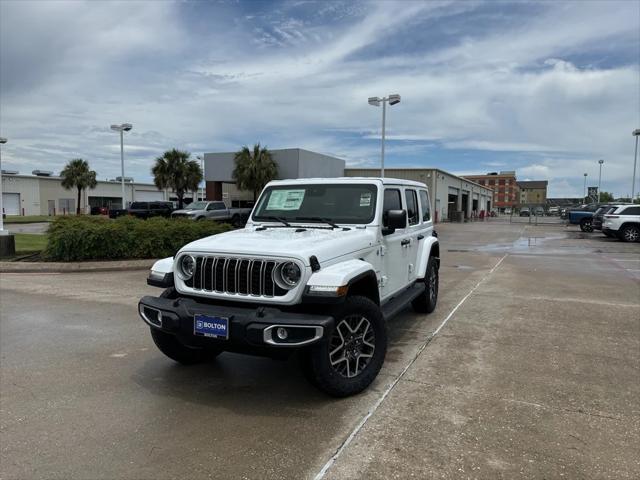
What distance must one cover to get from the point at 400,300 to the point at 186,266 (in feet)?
7.70

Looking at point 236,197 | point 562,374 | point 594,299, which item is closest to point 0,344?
point 562,374

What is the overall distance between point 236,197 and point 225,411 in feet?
120

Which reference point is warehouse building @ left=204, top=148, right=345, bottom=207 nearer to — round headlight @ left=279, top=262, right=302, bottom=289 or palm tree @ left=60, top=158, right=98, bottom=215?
palm tree @ left=60, top=158, right=98, bottom=215

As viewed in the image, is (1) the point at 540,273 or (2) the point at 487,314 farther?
(1) the point at 540,273

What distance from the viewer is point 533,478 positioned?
9.12ft

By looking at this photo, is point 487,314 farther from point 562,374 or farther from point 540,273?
point 540,273

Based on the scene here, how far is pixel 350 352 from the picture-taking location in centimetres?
387

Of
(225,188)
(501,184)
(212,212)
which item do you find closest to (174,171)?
(225,188)

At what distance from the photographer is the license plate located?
11.4ft

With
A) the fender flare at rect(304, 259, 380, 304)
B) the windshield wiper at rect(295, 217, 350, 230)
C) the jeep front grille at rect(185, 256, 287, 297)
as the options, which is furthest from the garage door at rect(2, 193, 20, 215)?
the fender flare at rect(304, 259, 380, 304)

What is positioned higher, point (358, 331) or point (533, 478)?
point (358, 331)

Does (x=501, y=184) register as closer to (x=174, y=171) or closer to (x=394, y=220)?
(x=174, y=171)

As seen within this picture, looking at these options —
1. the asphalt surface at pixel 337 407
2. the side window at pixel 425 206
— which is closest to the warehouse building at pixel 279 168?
the side window at pixel 425 206

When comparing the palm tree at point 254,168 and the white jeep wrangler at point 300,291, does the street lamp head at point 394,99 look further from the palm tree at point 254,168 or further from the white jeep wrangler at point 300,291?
the white jeep wrangler at point 300,291
